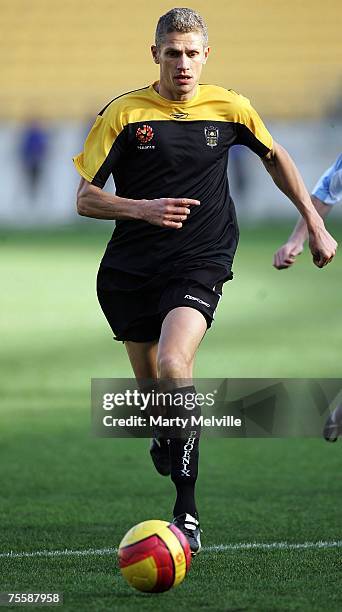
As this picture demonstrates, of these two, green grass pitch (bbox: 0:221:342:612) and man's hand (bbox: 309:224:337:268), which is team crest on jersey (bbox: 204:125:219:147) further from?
green grass pitch (bbox: 0:221:342:612)

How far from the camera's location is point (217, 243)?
654cm

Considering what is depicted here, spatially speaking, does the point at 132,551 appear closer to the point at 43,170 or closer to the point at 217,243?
the point at 217,243

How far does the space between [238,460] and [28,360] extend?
5406 millimetres

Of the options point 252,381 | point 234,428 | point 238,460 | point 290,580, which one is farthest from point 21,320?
point 290,580

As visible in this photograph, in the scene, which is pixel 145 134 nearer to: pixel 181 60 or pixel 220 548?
pixel 181 60

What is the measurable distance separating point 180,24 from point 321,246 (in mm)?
1347

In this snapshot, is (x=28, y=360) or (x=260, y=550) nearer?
(x=260, y=550)

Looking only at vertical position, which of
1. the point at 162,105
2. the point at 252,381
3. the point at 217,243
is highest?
the point at 162,105

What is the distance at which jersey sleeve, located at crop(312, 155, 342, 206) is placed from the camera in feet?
23.1

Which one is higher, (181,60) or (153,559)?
(181,60)

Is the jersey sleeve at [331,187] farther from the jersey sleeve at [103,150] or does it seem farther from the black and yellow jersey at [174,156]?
the jersey sleeve at [103,150]

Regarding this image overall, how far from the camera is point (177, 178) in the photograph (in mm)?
6422

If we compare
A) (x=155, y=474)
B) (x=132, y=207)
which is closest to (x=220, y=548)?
(x=132, y=207)

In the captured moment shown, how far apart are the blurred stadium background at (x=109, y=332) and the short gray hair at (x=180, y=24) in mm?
2607
